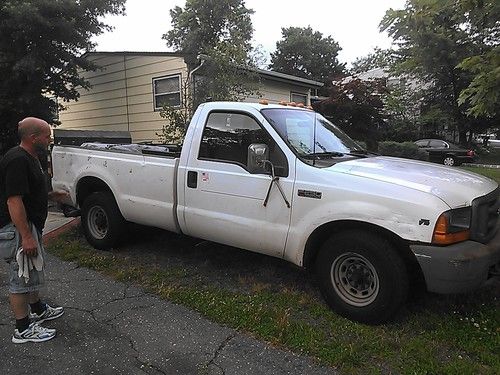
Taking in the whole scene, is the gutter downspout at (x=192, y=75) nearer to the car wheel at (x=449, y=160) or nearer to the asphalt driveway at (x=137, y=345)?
the asphalt driveway at (x=137, y=345)

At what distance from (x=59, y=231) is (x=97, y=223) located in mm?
1256

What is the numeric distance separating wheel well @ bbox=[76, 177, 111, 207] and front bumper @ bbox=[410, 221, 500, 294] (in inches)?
156

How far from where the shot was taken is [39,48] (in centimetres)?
995

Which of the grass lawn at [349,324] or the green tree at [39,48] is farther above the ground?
A: the green tree at [39,48]

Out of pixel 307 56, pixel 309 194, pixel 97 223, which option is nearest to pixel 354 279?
pixel 309 194

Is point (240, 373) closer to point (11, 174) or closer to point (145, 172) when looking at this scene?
point (11, 174)

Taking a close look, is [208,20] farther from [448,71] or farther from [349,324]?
[349,324]

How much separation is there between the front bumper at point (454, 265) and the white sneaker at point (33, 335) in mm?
2893

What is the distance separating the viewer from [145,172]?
193 inches

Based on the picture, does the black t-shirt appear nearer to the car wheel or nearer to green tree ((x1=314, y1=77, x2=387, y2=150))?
green tree ((x1=314, y1=77, x2=387, y2=150))

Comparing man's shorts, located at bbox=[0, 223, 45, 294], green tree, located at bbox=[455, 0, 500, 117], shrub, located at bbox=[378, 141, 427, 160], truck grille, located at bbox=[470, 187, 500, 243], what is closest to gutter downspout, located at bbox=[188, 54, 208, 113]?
green tree, located at bbox=[455, 0, 500, 117]

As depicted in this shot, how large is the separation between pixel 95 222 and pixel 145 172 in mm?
1329

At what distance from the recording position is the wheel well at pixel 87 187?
558 cm

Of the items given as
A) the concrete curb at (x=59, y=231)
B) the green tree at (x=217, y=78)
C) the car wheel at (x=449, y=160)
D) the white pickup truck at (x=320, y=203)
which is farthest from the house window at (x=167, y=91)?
the car wheel at (x=449, y=160)
